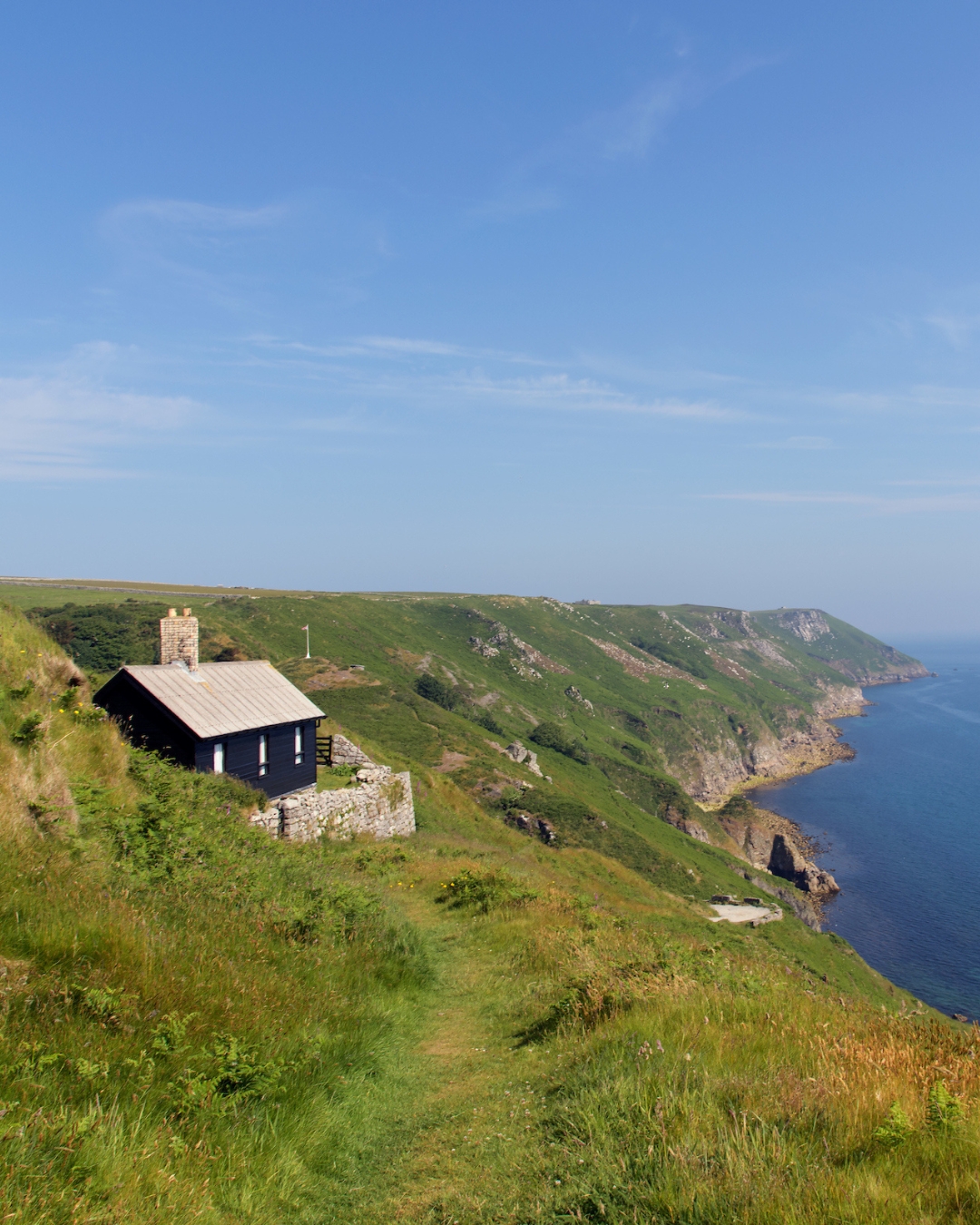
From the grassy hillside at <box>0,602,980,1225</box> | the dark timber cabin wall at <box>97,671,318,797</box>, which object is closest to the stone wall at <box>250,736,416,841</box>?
the dark timber cabin wall at <box>97,671,318,797</box>

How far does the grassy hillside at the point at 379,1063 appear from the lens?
4.36 meters

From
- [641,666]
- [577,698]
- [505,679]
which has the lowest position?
[577,698]

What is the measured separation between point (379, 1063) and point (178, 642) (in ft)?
67.9

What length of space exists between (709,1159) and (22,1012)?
5.15 meters

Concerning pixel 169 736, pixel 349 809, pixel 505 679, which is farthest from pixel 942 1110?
pixel 505 679

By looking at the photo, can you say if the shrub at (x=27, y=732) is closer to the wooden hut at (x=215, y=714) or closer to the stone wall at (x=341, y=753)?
the wooden hut at (x=215, y=714)

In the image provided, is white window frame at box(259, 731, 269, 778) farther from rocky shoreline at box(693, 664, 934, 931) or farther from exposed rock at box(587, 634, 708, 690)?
exposed rock at box(587, 634, 708, 690)

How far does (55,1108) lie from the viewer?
4.53 metres

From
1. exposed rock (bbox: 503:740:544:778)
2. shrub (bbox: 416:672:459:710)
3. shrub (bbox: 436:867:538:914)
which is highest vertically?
shrub (bbox: 436:867:538:914)

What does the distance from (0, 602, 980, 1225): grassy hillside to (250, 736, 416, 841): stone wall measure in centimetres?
1196

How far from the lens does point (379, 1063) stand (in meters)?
7.76

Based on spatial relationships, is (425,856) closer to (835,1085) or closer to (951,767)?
(835,1085)

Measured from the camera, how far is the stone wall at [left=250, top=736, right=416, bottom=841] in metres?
24.4

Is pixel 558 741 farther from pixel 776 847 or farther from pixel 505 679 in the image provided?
pixel 776 847
